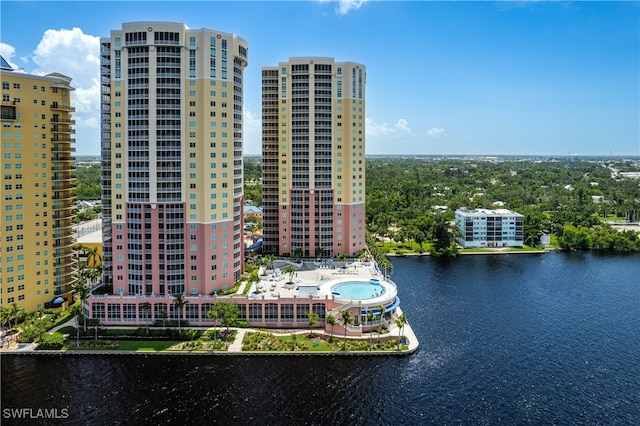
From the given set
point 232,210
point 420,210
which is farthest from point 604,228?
point 232,210

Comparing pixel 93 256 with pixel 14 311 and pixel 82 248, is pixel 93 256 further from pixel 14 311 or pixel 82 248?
pixel 14 311

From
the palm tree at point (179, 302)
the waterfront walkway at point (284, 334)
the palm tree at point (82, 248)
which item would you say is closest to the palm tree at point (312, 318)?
the waterfront walkway at point (284, 334)

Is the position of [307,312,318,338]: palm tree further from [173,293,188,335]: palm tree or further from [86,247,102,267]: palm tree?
[86,247,102,267]: palm tree

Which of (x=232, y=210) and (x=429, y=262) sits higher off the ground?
(x=232, y=210)

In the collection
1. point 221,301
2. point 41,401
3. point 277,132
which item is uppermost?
point 277,132

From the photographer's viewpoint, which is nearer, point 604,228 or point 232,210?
point 232,210

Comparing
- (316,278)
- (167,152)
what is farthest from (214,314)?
(167,152)

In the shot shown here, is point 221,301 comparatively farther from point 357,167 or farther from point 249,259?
point 357,167
